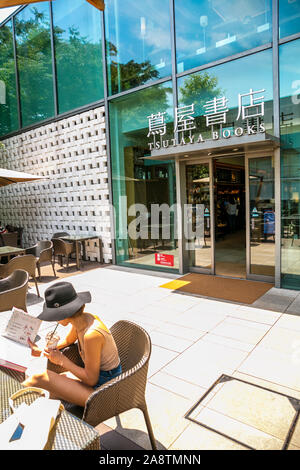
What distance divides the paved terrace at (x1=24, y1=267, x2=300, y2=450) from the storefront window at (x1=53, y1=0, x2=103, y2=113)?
6.17 m

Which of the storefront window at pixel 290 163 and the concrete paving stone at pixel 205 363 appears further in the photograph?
the storefront window at pixel 290 163

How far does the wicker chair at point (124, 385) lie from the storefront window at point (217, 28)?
596 cm

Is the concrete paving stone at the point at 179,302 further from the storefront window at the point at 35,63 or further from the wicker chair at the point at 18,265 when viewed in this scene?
the storefront window at the point at 35,63

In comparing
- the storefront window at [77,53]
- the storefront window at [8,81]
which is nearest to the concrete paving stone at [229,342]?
the storefront window at [77,53]

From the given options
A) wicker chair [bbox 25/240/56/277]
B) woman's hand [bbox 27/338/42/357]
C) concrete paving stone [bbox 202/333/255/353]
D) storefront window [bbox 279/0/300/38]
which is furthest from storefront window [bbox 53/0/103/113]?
woman's hand [bbox 27/338/42/357]

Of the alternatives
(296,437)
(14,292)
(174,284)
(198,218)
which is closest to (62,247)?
(174,284)

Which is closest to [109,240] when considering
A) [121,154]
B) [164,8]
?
[121,154]

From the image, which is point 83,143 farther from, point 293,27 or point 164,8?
point 293,27

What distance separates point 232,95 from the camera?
6445 mm

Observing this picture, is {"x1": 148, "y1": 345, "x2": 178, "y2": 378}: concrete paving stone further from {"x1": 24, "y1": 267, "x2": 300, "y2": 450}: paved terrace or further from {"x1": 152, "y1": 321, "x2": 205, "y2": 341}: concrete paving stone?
{"x1": 152, "y1": 321, "x2": 205, "y2": 341}: concrete paving stone

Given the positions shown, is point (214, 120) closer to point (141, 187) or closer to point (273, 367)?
point (141, 187)

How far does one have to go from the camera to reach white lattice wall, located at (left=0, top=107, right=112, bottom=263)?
29.8 ft

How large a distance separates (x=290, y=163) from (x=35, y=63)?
9.18m

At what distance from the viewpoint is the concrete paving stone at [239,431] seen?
2.39 metres
